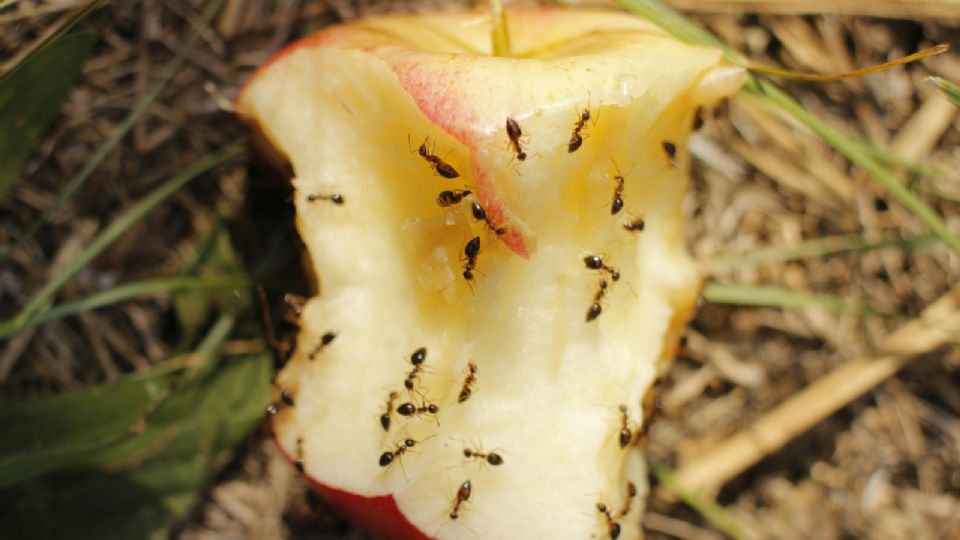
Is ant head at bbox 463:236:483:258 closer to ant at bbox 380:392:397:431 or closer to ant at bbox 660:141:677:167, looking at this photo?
ant at bbox 380:392:397:431

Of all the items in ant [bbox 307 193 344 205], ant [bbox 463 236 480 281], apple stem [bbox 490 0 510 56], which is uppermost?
apple stem [bbox 490 0 510 56]

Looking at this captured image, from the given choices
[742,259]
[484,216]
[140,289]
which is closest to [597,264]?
[484,216]

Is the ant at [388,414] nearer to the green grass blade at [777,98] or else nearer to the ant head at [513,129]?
the ant head at [513,129]

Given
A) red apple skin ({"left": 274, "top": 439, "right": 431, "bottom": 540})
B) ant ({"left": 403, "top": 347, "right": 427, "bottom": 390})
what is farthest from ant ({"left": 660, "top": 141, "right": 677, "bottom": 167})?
red apple skin ({"left": 274, "top": 439, "right": 431, "bottom": 540})

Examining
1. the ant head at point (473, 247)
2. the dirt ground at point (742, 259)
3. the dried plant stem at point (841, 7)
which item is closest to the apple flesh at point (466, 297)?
the ant head at point (473, 247)

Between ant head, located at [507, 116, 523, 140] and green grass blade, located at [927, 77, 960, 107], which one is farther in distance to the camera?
green grass blade, located at [927, 77, 960, 107]

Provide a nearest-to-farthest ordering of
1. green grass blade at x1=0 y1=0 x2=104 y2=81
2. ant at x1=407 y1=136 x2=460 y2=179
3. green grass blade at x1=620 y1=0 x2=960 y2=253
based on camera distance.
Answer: ant at x1=407 y1=136 x2=460 y2=179
green grass blade at x1=0 y1=0 x2=104 y2=81
green grass blade at x1=620 y1=0 x2=960 y2=253
